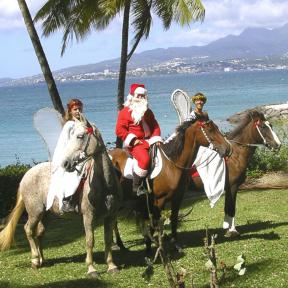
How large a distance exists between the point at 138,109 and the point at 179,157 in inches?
42.5

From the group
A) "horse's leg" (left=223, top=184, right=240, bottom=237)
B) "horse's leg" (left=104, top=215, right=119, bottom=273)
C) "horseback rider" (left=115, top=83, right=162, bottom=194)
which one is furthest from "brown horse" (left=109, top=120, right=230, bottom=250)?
"horse's leg" (left=223, top=184, right=240, bottom=237)

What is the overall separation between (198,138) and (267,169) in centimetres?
1013

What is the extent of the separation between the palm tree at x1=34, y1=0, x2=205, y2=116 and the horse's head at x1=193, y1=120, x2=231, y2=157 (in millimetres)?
9416

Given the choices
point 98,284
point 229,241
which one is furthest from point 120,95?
point 98,284

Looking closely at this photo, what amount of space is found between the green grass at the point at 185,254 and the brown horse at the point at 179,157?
1075mm

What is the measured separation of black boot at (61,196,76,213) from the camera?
8.85 m

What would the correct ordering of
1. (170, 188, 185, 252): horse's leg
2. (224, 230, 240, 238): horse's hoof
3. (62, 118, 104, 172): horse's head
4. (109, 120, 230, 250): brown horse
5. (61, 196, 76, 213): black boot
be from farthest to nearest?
1. (224, 230, 240, 238): horse's hoof
2. (170, 188, 185, 252): horse's leg
3. (109, 120, 230, 250): brown horse
4. (61, 196, 76, 213): black boot
5. (62, 118, 104, 172): horse's head

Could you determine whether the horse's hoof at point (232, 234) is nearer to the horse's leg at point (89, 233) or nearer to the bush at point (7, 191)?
the horse's leg at point (89, 233)

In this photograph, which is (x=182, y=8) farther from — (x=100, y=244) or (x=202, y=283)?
(x=202, y=283)

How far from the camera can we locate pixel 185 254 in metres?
9.91

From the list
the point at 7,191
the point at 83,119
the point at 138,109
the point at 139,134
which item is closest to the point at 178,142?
the point at 139,134

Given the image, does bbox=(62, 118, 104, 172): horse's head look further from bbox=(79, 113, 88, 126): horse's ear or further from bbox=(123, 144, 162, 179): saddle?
bbox=(123, 144, 162, 179): saddle

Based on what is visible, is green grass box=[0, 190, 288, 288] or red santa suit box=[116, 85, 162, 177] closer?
green grass box=[0, 190, 288, 288]

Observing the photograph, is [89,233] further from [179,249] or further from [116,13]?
[116,13]
